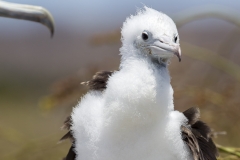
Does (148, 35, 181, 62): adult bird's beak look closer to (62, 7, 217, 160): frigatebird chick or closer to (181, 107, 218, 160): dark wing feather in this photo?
(62, 7, 217, 160): frigatebird chick

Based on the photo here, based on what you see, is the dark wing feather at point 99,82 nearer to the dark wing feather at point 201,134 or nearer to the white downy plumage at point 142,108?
the white downy plumage at point 142,108

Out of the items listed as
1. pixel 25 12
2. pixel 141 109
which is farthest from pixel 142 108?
pixel 25 12

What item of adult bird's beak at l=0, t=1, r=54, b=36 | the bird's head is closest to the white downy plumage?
the bird's head

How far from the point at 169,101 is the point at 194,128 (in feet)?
0.45

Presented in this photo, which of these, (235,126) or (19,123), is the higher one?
(19,123)

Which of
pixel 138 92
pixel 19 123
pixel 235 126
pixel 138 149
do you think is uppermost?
pixel 19 123

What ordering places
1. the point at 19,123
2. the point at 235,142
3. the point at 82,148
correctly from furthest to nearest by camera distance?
the point at 19,123 → the point at 235,142 → the point at 82,148

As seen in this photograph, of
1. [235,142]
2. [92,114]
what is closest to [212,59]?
[235,142]

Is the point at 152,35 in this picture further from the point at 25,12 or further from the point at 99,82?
the point at 25,12

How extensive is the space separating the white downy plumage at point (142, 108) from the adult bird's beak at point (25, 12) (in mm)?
247

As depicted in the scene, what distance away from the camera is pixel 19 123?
6.24 m

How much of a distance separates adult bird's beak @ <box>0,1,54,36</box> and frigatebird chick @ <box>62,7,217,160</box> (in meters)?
0.22

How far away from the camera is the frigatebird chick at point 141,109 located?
125cm

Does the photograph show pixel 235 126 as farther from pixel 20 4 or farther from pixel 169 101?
pixel 20 4
